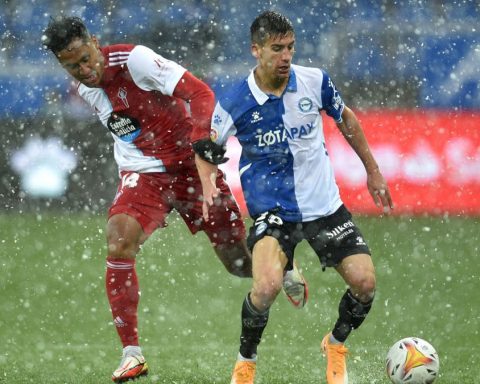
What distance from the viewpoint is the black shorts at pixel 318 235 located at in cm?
573

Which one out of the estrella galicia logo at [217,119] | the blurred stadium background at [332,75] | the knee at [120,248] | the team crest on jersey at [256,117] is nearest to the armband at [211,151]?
the estrella galicia logo at [217,119]

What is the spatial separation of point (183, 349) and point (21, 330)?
173cm

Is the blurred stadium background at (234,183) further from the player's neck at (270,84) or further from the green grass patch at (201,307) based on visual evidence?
the player's neck at (270,84)

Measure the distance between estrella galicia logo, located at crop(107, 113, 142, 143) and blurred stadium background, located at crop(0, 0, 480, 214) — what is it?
18.0 ft

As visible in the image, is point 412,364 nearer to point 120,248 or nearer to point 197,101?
point 120,248

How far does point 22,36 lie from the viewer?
14.4 meters

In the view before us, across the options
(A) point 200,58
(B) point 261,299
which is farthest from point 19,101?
(B) point 261,299

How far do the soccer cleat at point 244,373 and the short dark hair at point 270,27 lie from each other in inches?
67.1

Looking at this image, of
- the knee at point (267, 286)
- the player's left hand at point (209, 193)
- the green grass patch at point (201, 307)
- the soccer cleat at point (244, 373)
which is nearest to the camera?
the knee at point (267, 286)

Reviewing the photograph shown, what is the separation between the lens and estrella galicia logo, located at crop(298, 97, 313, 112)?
5824 millimetres

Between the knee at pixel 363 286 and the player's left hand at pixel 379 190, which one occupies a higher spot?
the player's left hand at pixel 379 190

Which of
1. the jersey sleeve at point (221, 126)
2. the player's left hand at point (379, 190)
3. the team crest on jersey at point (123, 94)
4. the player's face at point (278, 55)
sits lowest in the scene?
the player's left hand at point (379, 190)

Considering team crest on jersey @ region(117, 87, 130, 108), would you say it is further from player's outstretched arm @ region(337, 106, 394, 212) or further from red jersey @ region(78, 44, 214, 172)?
player's outstretched arm @ region(337, 106, 394, 212)

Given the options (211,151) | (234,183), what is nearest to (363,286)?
(211,151)
